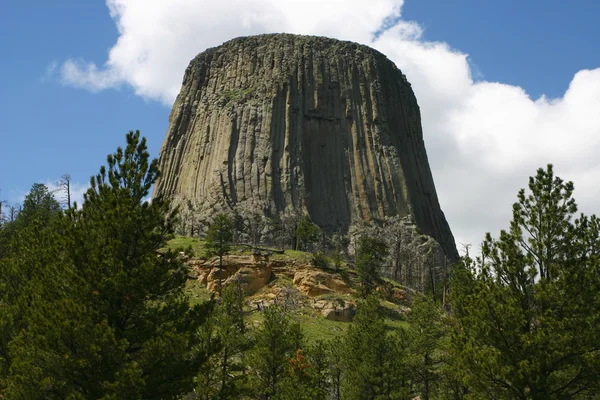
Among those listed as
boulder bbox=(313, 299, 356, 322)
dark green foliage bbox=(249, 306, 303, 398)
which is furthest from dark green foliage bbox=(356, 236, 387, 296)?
dark green foliage bbox=(249, 306, 303, 398)

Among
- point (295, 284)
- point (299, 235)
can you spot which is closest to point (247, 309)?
point (295, 284)

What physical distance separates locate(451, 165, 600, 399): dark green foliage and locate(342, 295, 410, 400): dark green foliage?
48.0ft

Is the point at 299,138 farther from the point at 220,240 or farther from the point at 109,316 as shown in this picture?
the point at 109,316

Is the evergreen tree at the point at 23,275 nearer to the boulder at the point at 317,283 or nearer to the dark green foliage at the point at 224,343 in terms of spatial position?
the dark green foliage at the point at 224,343

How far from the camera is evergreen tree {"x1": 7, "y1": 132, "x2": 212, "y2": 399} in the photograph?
55.8 ft

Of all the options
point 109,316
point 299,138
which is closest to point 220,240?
point 109,316

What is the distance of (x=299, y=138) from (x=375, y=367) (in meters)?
92.0

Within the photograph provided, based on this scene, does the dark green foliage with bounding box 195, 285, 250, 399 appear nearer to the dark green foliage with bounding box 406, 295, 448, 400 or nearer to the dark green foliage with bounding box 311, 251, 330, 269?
the dark green foliage with bounding box 406, 295, 448, 400

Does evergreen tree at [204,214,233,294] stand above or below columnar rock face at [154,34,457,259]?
below

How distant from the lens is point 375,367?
3456cm

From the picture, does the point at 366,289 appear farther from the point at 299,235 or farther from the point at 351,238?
the point at 351,238

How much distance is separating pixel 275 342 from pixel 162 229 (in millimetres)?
16783

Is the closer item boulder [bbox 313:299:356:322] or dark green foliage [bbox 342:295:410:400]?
dark green foliage [bbox 342:295:410:400]

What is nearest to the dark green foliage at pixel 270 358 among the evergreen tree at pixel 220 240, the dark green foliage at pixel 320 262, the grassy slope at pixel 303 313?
the grassy slope at pixel 303 313
